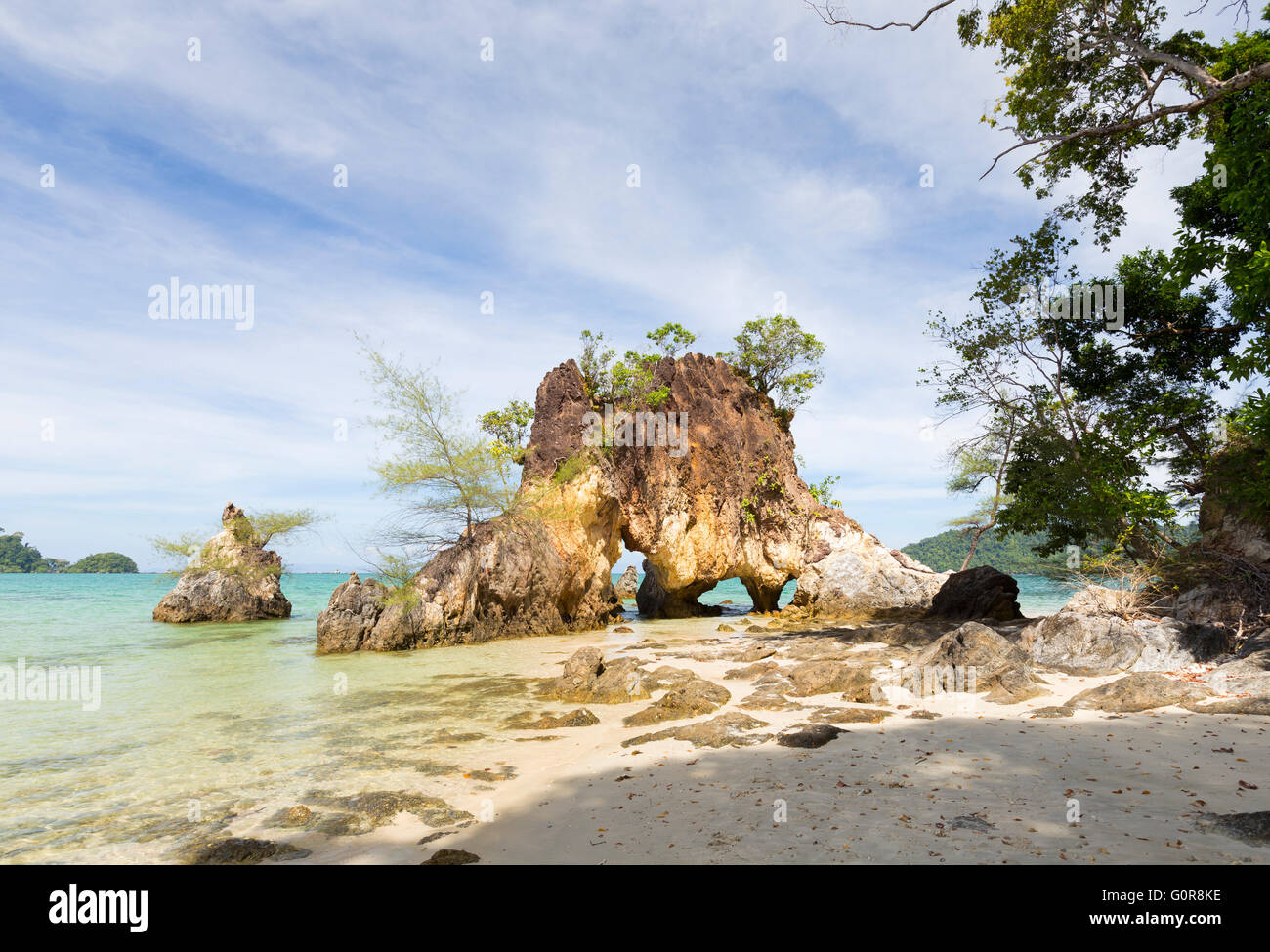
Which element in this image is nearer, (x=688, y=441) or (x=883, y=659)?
(x=883, y=659)

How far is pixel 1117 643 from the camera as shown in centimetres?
1009

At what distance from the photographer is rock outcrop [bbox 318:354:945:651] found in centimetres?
2028

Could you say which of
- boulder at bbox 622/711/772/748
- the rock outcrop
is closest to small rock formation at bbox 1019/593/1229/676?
boulder at bbox 622/711/772/748

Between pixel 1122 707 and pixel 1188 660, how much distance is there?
3.60 meters

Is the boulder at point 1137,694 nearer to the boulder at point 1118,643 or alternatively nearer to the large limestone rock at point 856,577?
the boulder at point 1118,643

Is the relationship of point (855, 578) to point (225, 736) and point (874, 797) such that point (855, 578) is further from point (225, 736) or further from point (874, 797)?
point (225, 736)

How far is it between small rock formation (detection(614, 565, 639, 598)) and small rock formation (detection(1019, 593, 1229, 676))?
3113 cm

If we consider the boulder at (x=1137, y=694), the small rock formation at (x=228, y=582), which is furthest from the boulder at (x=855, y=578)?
the small rock formation at (x=228, y=582)

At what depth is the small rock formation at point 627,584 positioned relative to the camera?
41094 millimetres

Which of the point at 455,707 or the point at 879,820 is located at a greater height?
the point at 879,820

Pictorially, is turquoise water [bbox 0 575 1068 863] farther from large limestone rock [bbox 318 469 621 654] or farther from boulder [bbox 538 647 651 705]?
large limestone rock [bbox 318 469 621 654]
